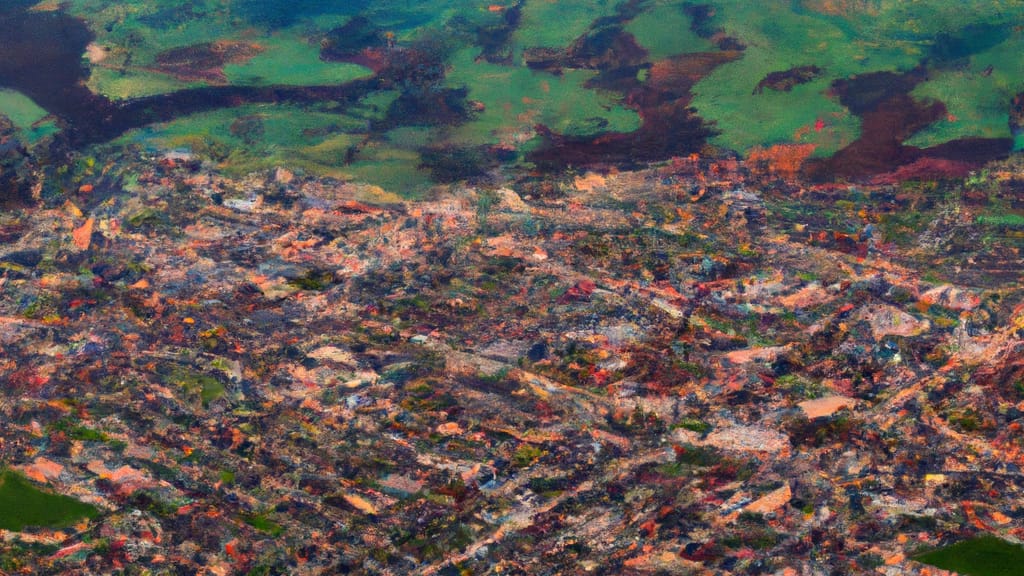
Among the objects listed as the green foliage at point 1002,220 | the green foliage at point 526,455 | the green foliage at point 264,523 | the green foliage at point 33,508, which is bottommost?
the green foliage at point 264,523

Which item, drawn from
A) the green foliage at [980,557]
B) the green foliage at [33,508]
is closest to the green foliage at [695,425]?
the green foliage at [980,557]

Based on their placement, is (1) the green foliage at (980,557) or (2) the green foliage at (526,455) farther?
(2) the green foliage at (526,455)

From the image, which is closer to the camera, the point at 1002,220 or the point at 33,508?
the point at 33,508

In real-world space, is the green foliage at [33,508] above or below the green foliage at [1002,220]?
below

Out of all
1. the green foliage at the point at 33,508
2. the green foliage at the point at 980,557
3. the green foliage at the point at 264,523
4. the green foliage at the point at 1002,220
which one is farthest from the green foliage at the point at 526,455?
the green foliage at the point at 1002,220

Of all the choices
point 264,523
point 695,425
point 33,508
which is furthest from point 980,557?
point 33,508

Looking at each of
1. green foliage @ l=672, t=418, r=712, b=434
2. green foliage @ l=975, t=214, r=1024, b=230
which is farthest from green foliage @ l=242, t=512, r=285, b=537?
green foliage @ l=975, t=214, r=1024, b=230

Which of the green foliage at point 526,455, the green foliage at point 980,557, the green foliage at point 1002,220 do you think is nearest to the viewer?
the green foliage at point 980,557

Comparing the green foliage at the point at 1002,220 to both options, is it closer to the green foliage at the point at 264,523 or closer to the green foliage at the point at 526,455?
the green foliage at the point at 526,455

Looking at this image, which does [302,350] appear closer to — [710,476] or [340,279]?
[340,279]

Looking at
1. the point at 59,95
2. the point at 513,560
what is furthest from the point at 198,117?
the point at 513,560

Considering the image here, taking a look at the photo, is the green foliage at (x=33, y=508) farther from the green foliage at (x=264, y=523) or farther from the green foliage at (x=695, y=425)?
the green foliage at (x=695, y=425)

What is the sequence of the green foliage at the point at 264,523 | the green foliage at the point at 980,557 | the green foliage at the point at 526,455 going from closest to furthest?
1. the green foliage at the point at 980,557
2. the green foliage at the point at 264,523
3. the green foliage at the point at 526,455

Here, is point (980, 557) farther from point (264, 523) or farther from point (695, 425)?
point (264, 523)
